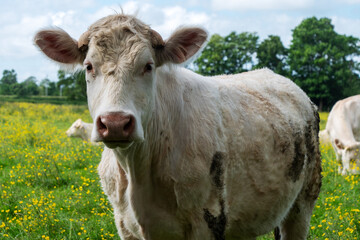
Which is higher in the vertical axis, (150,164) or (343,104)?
(150,164)

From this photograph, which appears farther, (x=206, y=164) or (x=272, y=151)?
(x=272, y=151)

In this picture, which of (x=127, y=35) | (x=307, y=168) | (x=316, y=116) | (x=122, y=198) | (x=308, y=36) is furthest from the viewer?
(x=308, y=36)

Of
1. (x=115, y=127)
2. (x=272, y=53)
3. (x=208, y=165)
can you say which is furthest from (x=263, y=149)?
(x=272, y=53)

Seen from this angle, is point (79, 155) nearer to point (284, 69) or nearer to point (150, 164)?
point (150, 164)

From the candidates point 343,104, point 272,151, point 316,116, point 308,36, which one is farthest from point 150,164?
point 308,36

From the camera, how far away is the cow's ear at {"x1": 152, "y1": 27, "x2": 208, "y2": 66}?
3010 mm

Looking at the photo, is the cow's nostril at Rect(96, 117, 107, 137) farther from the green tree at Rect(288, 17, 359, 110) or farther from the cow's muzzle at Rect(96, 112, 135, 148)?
the green tree at Rect(288, 17, 359, 110)

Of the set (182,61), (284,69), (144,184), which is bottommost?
(284,69)

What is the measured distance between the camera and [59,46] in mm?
3139

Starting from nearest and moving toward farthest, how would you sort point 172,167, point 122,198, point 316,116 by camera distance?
point 172,167, point 122,198, point 316,116

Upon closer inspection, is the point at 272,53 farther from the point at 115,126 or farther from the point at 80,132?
the point at 115,126

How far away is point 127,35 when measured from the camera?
9.23 ft

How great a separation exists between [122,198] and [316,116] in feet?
8.97

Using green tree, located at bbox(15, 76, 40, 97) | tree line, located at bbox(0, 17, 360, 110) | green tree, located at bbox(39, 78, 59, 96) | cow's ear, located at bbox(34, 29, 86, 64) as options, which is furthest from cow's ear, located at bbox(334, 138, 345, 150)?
green tree, located at bbox(39, 78, 59, 96)
